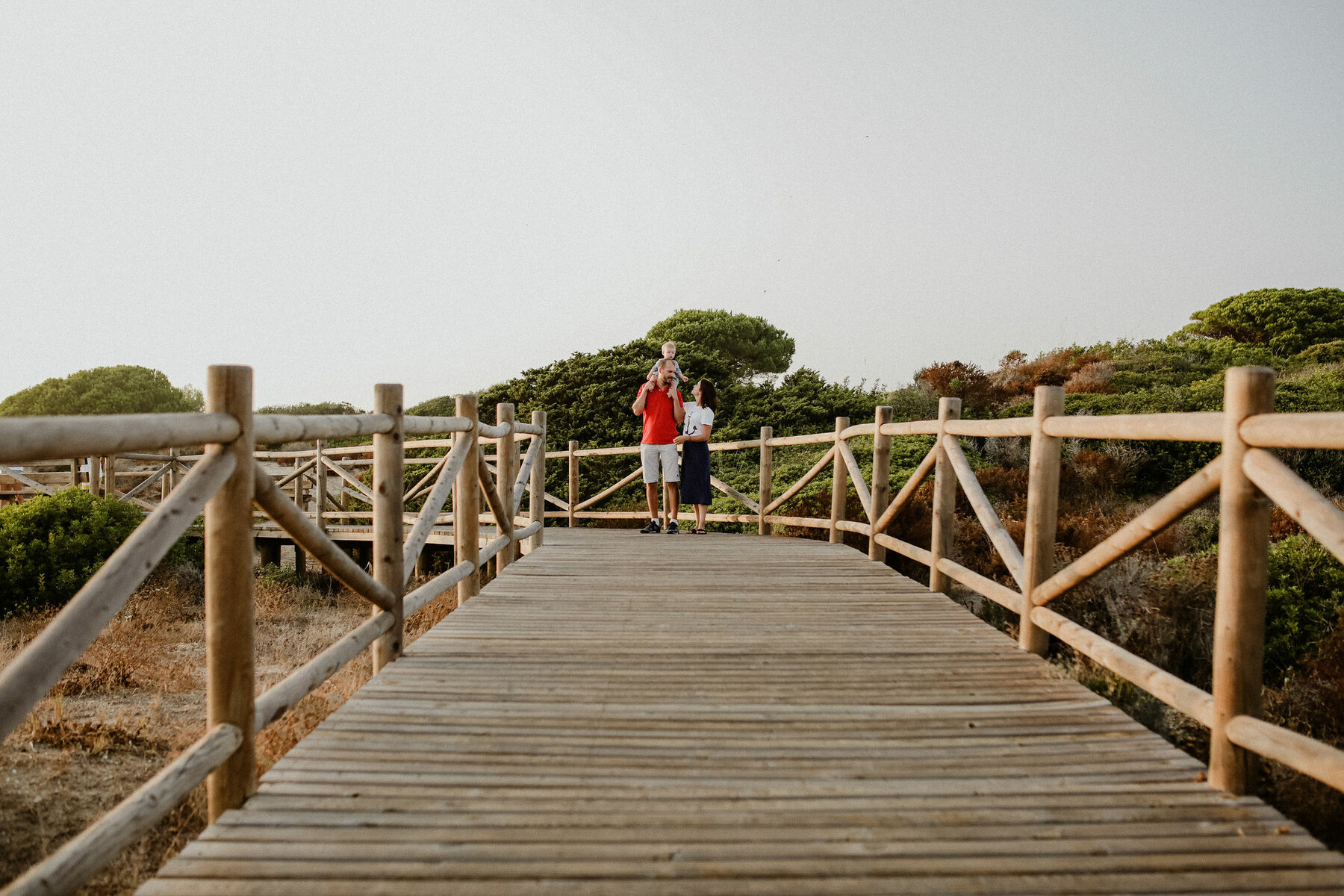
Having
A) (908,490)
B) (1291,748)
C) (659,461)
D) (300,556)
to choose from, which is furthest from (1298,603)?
(300,556)

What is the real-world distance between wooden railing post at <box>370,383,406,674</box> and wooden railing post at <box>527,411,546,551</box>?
11.4ft

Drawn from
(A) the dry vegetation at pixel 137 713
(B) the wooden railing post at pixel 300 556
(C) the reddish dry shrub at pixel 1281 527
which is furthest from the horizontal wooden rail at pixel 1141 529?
(B) the wooden railing post at pixel 300 556

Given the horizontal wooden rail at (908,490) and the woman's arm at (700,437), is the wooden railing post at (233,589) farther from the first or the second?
the woman's arm at (700,437)

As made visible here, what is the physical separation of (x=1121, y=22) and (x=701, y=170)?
22.5 ft

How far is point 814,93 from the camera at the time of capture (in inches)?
494

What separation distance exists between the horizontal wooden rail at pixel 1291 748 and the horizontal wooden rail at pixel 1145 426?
0.77 metres

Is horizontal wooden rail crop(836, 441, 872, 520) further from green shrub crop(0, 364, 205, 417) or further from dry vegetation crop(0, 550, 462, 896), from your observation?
green shrub crop(0, 364, 205, 417)

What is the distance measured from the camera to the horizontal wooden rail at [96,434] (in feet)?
4.30

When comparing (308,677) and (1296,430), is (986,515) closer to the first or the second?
(1296,430)

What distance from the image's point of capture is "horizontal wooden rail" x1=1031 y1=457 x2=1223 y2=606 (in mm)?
2303

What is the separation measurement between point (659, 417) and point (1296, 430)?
5.85 m

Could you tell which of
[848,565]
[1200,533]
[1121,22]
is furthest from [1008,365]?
[848,565]

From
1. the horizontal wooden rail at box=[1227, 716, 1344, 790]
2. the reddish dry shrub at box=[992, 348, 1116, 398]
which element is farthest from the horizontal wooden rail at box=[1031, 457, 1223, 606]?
the reddish dry shrub at box=[992, 348, 1116, 398]

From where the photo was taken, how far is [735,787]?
6.82 ft
